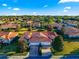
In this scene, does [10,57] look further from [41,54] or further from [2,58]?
[41,54]

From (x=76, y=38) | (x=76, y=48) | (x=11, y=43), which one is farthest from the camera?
(x=76, y=38)

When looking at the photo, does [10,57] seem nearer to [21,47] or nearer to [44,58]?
[21,47]

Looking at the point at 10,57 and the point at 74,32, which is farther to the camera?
the point at 74,32

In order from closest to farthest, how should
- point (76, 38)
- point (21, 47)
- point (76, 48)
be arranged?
point (21, 47) → point (76, 48) → point (76, 38)

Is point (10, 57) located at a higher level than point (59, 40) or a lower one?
lower

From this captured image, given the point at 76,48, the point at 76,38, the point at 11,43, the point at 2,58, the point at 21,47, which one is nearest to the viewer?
the point at 2,58

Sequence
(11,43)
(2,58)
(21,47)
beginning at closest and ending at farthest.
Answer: (2,58) < (21,47) < (11,43)

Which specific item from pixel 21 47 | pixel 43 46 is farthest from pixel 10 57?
pixel 43 46

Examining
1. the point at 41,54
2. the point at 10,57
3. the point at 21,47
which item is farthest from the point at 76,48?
the point at 10,57

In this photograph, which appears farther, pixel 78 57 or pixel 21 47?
pixel 21 47
